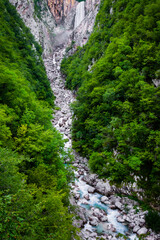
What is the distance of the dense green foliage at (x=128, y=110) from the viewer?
13172 millimetres

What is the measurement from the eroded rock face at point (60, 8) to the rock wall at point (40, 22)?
470cm

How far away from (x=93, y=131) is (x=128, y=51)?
42.6 ft

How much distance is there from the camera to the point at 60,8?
100188mm

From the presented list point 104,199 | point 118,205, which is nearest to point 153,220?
point 118,205

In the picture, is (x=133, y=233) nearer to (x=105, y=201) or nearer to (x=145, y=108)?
(x=105, y=201)

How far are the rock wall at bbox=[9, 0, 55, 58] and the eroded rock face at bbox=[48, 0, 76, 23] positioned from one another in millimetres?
4702

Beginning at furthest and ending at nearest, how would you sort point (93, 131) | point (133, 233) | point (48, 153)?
point (93, 131) < point (48, 153) < point (133, 233)

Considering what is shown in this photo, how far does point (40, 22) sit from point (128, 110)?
287 ft

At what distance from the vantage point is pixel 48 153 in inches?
489

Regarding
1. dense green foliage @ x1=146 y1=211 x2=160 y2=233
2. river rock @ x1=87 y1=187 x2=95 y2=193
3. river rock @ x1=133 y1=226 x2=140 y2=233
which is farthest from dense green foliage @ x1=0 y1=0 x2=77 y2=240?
dense green foliage @ x1=146 y1=211 x2=160 y2=233

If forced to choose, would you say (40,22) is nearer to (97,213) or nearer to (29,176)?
(29,176)

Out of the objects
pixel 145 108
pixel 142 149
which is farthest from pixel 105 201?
pixel 145 108

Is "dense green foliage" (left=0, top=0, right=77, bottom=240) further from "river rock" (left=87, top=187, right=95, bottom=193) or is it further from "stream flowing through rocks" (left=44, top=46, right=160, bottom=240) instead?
"river rock" (left=87, top=187, right=95, bottom=193)

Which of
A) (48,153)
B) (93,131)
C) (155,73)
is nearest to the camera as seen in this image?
(48,153)
